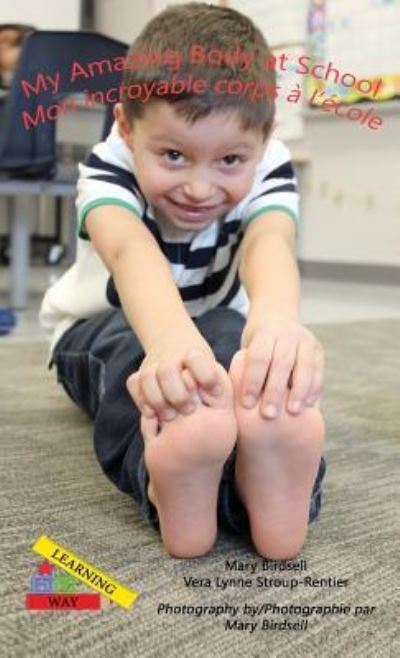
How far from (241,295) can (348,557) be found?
342mm

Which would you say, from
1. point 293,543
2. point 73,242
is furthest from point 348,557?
point 73,242

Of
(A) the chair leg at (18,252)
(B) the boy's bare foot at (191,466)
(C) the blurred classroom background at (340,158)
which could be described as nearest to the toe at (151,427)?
(B) the boy's bare foot at (191,466)

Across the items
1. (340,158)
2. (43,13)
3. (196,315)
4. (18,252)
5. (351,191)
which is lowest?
(351,191)

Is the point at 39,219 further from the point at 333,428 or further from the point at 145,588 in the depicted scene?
the point at 145,588

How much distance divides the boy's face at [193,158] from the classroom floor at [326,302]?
3.04 ft

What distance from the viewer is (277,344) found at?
487mm

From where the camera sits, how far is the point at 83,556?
0.51 metres

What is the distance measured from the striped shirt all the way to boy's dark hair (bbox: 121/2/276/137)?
2.9 inches

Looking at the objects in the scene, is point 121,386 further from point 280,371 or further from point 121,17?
point 121,17

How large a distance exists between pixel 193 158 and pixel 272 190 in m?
0.15

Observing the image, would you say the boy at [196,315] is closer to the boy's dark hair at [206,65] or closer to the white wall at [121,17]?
the boy's dark hair at [206,65]

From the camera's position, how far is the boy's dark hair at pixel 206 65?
0.59 meters

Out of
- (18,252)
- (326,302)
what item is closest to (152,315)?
(18,252)

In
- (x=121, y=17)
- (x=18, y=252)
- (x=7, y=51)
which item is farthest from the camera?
(x=121, y=17)
